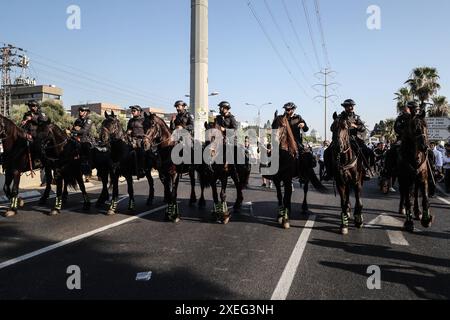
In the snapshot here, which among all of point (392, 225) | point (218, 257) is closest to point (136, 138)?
point (218, 257)

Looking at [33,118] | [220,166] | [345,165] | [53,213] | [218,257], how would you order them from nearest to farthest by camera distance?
[218,257]
[345,165]
[220,166]
[53,213]
[33,118]

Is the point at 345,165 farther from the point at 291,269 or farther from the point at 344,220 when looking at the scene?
the point at 291,269

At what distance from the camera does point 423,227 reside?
8367 millimetres

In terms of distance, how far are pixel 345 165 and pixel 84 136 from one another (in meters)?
7.11

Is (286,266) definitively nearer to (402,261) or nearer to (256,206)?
(402,261)

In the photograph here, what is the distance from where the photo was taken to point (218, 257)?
6180mm

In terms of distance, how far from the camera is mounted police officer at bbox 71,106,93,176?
10.5 metres

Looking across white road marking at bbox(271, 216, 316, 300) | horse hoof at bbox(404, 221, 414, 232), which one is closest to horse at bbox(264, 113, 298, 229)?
white road marking at bbox(271, 216, 316, 300)

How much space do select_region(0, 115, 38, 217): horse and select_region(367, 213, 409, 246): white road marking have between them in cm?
885

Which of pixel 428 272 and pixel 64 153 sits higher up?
pixel 64 153

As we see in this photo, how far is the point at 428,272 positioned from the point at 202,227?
4.59 m

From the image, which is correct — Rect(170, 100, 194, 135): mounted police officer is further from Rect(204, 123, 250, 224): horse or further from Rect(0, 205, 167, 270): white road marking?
Rect(0, 205, 167, 270): white road marking

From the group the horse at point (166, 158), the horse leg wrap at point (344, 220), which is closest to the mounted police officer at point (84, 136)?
the horse at point (166, 158)
